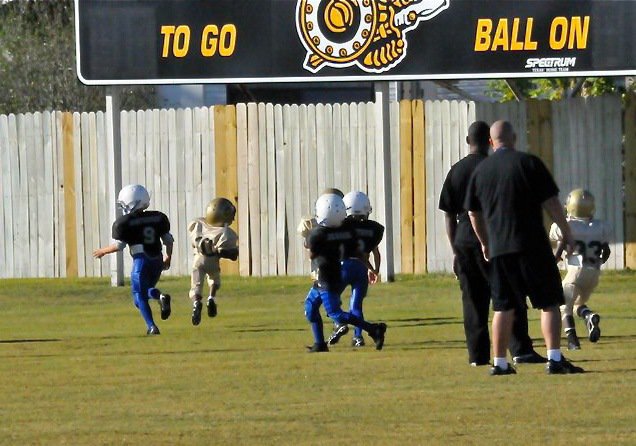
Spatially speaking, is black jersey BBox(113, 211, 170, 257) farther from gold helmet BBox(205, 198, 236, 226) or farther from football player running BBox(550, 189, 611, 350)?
football player running BBox(550, 189, 611, 350)

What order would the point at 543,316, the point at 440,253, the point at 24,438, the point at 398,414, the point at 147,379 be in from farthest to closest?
the point at 440,253 < the point at 147,379 < the point at 543,316 < the point at 398,414 < the point at 24,438

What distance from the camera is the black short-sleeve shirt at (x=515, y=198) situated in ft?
42.8

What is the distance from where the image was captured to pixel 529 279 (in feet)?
43.0

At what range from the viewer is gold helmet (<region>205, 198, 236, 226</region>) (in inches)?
806

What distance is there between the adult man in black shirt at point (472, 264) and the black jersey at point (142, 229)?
529 centimetres

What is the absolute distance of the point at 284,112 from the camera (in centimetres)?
2627

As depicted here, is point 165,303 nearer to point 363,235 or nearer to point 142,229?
point 142,229

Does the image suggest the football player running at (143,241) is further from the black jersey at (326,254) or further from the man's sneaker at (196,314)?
the black jersey at (326,254)

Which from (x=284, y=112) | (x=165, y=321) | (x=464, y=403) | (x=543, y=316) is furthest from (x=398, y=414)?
(x=284, y=112)

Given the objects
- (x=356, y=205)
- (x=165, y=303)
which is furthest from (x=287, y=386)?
→ (x=165, y=303)

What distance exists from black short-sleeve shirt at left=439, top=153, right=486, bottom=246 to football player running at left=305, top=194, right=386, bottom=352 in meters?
2.12

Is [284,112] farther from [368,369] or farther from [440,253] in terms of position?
[368,369]

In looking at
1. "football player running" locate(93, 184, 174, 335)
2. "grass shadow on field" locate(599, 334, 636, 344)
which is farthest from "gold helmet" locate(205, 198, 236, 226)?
"grass shadow on field" locate(599, 334, 636, 344)

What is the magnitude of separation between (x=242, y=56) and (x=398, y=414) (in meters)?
14.1
